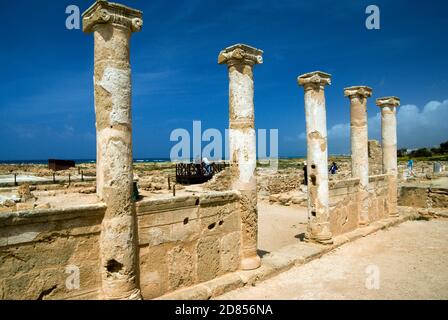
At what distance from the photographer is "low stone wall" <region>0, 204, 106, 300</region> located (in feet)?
11.8

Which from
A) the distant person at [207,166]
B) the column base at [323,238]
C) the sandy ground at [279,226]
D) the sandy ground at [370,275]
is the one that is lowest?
the sandy ground at [279,226]

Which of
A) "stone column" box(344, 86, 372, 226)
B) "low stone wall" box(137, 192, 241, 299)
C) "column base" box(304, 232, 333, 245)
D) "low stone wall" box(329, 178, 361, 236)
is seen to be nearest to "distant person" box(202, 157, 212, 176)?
"stone column" box(344, 86, 372, 226)

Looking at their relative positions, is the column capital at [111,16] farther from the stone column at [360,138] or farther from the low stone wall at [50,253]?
the stone column at [360,138]

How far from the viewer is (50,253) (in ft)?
12.7

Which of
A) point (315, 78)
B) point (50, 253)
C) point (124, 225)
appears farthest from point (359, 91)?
point (50, 253)

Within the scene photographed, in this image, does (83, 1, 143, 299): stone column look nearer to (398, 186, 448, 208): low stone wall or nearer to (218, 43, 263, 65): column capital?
(218, 43, 263, 65): column capital

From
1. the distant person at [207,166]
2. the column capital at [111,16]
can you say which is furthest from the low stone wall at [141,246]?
the distant person at [207,166]

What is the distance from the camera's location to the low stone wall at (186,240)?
15.2ft

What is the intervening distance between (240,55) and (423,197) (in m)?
12.3

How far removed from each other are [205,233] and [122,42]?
10.0 ft

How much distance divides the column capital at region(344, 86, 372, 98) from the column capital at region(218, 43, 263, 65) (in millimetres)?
4543

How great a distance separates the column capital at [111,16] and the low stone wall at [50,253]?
2324 mm
